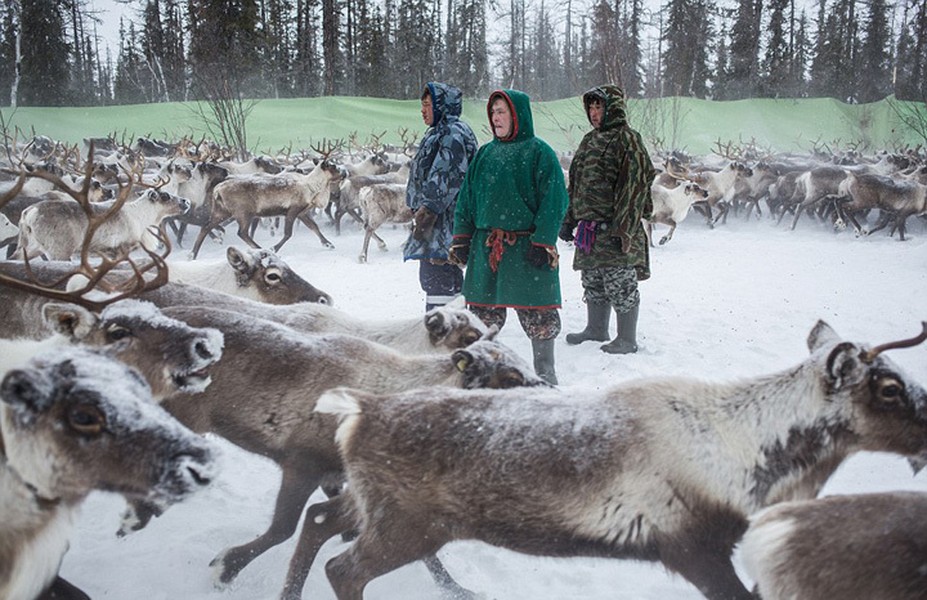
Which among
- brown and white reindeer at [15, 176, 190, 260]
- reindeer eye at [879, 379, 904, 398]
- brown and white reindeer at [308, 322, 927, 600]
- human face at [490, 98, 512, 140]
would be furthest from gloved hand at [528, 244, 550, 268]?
brown and white reindeer at [15, 176, 190, 260]

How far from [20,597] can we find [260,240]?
10.3 metres

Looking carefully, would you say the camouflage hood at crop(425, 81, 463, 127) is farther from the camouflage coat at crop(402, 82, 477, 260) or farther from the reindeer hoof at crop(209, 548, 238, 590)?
the reindeer hoof at crop(209, 548, 238, 590)

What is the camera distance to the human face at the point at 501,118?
12.5 ft

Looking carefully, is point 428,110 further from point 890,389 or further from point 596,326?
point 890,389

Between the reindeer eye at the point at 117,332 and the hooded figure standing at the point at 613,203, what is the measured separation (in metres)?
3.28

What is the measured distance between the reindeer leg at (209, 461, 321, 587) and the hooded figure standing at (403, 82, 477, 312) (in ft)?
7.05

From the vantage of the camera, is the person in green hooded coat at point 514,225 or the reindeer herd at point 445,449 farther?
the person in green hooded coat at point 514,225

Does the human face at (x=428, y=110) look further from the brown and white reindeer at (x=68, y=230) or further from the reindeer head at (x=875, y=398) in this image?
the brown and white reindeer at (x=68, y=230)

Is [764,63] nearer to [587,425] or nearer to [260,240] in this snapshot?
[260,240]

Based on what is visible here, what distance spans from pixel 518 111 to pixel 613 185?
4.04 ft

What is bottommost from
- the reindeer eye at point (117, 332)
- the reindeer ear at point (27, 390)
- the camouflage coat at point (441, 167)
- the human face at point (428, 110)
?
the reindeer eye at point (117, 332)

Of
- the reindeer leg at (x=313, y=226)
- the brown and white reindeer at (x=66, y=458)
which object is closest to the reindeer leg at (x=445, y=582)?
the brown and white reindeer at (x=66, y=458)

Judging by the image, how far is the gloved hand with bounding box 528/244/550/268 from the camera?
12.9 ft

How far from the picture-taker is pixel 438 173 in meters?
4.43
